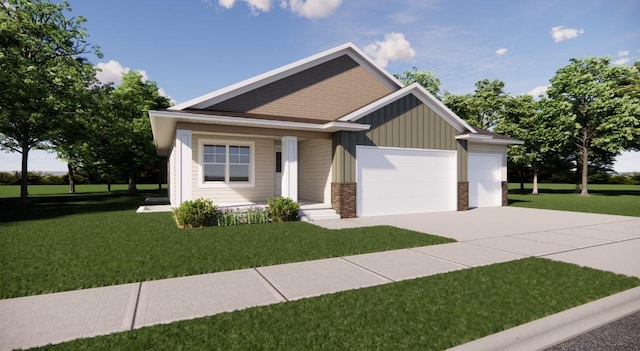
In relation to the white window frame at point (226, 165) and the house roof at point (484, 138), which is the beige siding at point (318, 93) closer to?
the white window frame at point (226, 165)

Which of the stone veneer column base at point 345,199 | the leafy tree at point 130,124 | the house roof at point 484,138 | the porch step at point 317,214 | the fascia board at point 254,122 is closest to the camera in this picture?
the fascia board at point 254,122

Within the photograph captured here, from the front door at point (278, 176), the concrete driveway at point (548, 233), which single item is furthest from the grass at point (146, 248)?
the front door at point (278, 176)

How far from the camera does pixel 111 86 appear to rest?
2409cm

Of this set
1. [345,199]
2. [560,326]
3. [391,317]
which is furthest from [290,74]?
[560,326]

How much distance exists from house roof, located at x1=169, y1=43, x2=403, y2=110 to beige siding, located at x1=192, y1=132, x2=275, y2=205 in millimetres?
1522

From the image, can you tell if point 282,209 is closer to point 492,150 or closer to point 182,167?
point 182,167

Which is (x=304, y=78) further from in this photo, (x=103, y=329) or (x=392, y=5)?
(x=103, y=329)

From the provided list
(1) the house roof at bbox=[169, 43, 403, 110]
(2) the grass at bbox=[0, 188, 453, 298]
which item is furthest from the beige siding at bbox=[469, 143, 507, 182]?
(2) the grass at bbox=[0, 188, 453, 298]

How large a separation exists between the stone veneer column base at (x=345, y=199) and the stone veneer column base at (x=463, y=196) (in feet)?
18.3

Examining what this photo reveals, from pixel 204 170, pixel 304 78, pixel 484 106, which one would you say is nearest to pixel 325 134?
pixel 304 78

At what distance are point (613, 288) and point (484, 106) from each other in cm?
3073

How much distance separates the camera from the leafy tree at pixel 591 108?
2400 cm

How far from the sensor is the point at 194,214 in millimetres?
9594

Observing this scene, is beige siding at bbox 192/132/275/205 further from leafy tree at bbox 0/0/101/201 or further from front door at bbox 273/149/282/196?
leafy tree at bbox 0/0/101/201
